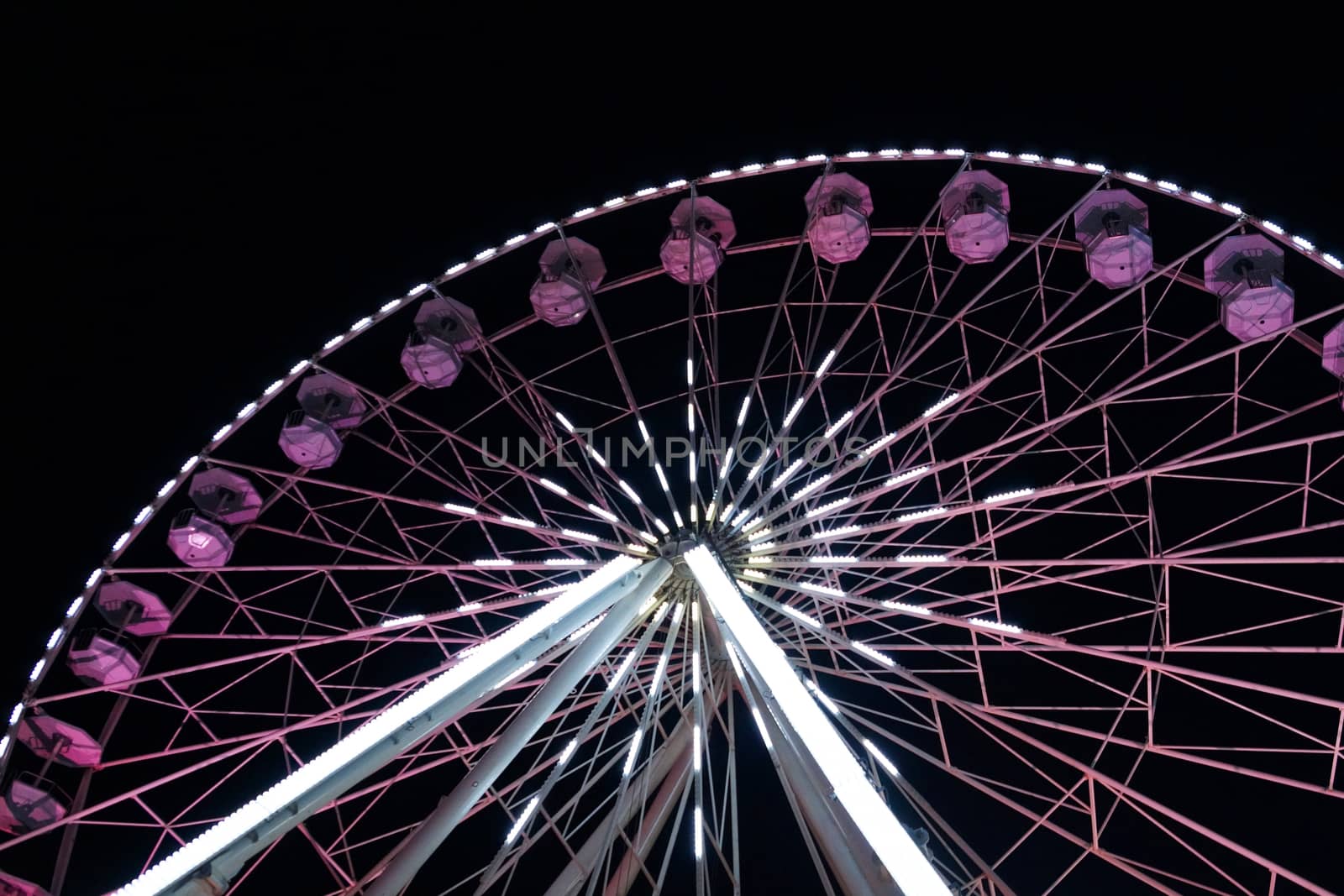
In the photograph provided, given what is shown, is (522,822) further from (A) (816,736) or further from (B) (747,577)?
(A) (816,736)

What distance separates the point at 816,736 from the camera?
27.7 feet

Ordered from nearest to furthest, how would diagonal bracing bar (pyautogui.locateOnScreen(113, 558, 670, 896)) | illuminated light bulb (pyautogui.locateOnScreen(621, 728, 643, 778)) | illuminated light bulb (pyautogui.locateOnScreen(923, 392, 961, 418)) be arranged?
diagonal bracing bar (pyautogui.locateOnScreen(113, 558, 670, 896)) → illuminated light bulb (pyautogui.locateOnScreen(621, 728, 643, 778)) → illuminated light bulb (pyautogui.locateOnScreen(923, 392, 961, 418))

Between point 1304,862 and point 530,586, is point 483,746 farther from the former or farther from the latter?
point 1304,862

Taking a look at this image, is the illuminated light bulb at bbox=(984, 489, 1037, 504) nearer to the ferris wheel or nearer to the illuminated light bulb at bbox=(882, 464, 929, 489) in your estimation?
the ferris wheel

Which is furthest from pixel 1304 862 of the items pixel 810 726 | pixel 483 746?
pixel 810 726

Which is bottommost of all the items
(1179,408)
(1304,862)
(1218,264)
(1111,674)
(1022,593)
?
(1304,862)

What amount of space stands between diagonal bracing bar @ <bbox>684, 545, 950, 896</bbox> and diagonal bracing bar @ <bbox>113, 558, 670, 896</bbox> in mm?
1250

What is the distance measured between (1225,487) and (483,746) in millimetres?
19724

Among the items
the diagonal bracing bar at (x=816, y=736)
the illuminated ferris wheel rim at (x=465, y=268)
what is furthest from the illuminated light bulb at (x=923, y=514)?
the illuminated ferris wheel rim at (x=465, y=268)

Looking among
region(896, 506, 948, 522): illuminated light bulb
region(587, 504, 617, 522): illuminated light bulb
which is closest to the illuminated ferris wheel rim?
region(587, 504, 617, 522): illuminated light bulb

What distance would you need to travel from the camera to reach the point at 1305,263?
16.5 metres

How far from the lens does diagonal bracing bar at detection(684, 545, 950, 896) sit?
6.98 meters

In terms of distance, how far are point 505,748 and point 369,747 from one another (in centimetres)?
131

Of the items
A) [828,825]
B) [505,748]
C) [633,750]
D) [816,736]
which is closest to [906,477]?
[633,750]
